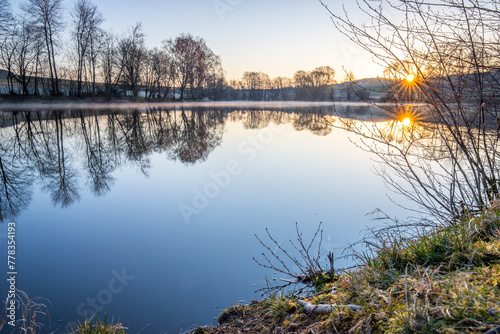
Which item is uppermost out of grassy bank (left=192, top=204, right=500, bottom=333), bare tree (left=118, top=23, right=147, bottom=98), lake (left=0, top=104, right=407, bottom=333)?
bare tree (left=118, top=23, right=147, bottom=98)

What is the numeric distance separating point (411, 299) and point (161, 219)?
4372 mm

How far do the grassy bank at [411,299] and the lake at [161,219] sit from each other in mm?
657

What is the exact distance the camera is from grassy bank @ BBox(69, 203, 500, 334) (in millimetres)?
1502

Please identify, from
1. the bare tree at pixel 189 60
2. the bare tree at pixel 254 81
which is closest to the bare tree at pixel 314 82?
the bare tree at pixel 254 81

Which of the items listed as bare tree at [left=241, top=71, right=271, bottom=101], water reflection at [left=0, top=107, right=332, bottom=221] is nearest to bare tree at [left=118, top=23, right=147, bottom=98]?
water reflection at [left=0, top=107, right=332, bottom=221]

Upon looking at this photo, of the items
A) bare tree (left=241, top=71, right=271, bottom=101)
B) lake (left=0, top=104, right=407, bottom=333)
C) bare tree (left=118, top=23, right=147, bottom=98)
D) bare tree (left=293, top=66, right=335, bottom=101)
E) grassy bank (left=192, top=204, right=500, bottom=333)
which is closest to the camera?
grassy bank (left=192, top=204, right=500, bottom=333)

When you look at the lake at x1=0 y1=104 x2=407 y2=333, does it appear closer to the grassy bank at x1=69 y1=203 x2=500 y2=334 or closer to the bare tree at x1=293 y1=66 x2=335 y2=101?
the grassy bank at x1=69 y1=203 x2=500 y2=334

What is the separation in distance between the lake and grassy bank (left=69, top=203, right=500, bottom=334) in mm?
657

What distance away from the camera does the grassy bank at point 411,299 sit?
150 cm

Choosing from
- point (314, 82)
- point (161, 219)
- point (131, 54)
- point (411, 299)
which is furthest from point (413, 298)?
point (314, 82)

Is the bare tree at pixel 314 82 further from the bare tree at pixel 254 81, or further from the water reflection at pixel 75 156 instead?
the water reflection at pixel 75 156

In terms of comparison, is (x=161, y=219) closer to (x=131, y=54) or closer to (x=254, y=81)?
(x=131, y=54)

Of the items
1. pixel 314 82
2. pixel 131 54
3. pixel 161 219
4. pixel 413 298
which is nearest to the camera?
pixel 413 298

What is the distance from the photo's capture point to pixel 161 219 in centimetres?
534
